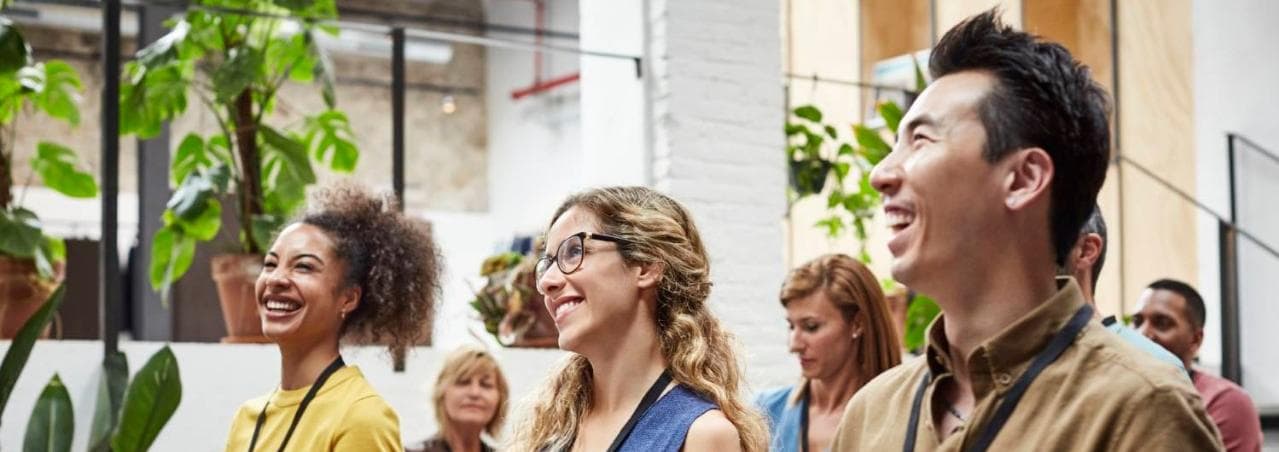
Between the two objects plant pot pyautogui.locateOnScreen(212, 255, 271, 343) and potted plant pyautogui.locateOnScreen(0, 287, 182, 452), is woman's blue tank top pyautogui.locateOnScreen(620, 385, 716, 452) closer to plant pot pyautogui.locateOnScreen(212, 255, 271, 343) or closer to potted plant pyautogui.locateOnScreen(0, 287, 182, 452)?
potted plant pyautogui.locateOnScreen(0, 287, 182, 452)

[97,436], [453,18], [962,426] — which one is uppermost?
[453,18]

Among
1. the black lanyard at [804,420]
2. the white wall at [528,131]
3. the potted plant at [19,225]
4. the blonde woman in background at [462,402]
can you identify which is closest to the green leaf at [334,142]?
the potted plant at [19,225]

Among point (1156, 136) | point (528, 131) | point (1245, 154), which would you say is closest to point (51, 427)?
point (1245, 154)

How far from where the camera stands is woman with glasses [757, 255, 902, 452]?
3.08m

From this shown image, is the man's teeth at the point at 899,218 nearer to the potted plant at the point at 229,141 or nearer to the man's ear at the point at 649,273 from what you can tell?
the man's ear at the point at 649,273

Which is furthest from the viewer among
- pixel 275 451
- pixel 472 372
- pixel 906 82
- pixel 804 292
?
pixel 906 82

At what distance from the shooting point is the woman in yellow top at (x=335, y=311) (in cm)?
252

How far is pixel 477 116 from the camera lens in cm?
1453

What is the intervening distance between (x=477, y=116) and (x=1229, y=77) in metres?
8.71

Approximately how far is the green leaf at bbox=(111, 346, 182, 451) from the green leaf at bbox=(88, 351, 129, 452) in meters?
0.05

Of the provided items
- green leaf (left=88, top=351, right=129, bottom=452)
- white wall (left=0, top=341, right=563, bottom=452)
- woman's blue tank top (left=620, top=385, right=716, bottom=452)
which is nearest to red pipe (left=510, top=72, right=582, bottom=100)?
white wall (left=0, top=341, right=563, bottom=452)

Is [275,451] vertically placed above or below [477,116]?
below

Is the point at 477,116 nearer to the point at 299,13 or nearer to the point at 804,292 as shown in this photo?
the point at 299,13

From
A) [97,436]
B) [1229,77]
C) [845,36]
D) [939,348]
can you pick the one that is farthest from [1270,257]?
[939,348]
